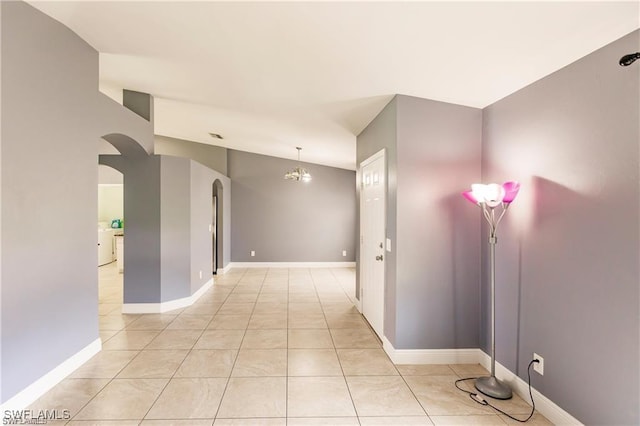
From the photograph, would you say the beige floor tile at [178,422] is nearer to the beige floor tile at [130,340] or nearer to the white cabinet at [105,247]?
the beige floor tile at [130,340]

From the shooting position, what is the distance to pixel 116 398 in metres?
2.30

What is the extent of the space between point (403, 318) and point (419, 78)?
2215 mm

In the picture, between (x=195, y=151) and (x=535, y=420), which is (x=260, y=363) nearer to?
(x=535, y=420)

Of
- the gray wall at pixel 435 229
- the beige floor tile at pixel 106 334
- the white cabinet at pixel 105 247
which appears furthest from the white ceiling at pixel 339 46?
the white cabinet at pixel 105 247

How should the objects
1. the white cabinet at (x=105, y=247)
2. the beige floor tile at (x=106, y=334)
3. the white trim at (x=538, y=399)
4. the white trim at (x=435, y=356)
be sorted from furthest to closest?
the white cabinet at (x=105, y=247) < the beige floor tile at (x=106, y=334) < the white trim at (x=435, y=356) < the white trim at (x=538, y=399)

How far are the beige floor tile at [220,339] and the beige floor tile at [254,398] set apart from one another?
2.43 ft

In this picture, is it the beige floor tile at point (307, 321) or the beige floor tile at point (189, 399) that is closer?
Answer: the beige floor tile at point (189, 399)

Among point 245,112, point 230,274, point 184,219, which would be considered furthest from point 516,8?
point 230,274

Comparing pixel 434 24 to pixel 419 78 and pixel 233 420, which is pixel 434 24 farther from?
pixel 233 420

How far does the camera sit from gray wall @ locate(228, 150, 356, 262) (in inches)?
309

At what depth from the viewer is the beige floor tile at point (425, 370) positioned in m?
2.71

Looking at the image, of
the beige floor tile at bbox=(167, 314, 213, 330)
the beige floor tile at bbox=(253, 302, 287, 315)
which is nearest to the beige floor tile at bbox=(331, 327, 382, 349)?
the beige floor tile at bbox=(253, 302, 287, 315)

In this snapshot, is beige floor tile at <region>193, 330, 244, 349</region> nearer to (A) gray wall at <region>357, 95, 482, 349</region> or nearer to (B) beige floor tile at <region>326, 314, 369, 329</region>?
(B) beige floor tile at <region>326, 314, 369, 329</region>

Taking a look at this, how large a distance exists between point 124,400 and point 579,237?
3.47m
